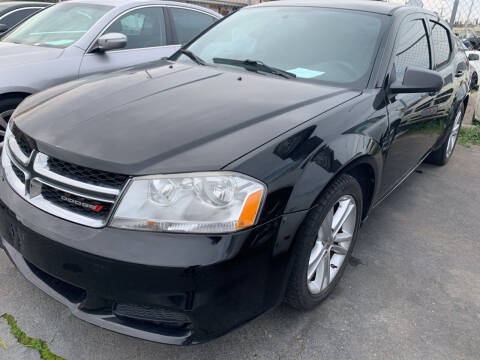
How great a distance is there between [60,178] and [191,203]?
0.57m

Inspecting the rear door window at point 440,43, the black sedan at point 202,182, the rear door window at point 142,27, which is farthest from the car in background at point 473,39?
the black sedan at point 202,182

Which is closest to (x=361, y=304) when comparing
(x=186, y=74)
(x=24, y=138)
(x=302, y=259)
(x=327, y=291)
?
(x=327, y=291)

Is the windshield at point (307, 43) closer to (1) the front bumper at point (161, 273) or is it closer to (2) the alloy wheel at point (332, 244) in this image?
(2) the alloy wheel at point (332, 244)

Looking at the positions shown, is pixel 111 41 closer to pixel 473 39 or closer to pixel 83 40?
pixel 83 40

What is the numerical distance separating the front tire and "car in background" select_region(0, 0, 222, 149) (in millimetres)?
2624

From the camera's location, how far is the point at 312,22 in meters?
2.74

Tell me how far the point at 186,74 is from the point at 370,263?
168 cm

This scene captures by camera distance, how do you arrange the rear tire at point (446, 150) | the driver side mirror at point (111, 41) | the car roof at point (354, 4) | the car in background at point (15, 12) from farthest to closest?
the car in background at point (15, 12)
the rear tire at point (446, 150)
the driver side mirror at point (111, 41)
the car roof at point (354, 4)

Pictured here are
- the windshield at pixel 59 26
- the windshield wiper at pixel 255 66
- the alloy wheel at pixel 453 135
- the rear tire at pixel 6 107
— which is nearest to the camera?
the windshield wiper at pixel 255 66

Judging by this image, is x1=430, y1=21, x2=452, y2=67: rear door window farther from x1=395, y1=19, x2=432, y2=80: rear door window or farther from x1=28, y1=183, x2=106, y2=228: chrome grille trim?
x1=28, y1=183, x2=106, y2=228: chrome grille trim

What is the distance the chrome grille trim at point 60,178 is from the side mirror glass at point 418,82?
1.73m

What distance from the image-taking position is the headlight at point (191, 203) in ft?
4.95

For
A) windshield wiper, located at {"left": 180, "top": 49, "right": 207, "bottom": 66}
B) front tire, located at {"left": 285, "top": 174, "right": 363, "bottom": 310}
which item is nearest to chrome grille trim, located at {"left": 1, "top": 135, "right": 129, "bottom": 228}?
front tire, located at {"left": 285, "top": 174, "right": 363, "bottom": 310}

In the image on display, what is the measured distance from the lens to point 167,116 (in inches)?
74.3
